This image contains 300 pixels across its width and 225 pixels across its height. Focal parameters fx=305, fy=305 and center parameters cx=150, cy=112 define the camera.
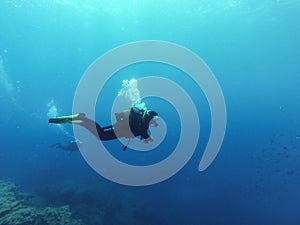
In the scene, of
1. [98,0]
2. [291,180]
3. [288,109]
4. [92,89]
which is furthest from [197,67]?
[288,109]

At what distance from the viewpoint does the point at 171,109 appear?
74.2m

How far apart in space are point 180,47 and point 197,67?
1479 cm

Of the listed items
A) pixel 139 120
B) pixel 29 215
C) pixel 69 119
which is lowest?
pixel 29 215

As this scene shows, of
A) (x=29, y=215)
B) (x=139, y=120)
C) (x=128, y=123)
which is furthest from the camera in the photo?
(x=29, y=215)

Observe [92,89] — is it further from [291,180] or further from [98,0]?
[291,180]

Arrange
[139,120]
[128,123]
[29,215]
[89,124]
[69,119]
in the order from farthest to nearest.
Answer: [29,215] < [89,124] < [69,119] < [128,123] < [139,120]

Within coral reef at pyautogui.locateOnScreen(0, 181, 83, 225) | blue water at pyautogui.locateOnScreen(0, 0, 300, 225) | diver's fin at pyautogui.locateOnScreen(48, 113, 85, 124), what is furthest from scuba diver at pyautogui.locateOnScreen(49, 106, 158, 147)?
blue water at pyautogui.locateOnScreen(0, 0, 300, 225)

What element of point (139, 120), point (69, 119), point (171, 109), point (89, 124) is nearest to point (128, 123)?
point (139, 120)

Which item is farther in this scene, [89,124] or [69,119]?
[89,124]

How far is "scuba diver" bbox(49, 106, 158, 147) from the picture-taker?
7664 mm

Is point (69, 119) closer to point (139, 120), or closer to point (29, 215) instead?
point (139, 120)

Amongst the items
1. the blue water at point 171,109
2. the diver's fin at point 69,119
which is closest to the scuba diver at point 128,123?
the diver's fin at point 69,119

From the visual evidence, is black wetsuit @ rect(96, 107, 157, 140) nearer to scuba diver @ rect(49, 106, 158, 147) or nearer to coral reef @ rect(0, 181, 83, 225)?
scuba diver @ rect(49, 106, 158, 147)

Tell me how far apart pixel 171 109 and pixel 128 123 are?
66529mm
